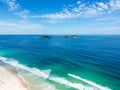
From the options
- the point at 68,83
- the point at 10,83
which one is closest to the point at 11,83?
the point at 10,83

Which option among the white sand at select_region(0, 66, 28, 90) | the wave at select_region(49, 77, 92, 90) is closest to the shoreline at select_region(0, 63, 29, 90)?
the white sand at select_region(0, 66, 28, 90)

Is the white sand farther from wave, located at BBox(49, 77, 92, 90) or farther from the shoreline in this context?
wave, located at BBox(49, 77, 92, 90)

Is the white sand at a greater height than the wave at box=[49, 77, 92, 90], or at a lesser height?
greater

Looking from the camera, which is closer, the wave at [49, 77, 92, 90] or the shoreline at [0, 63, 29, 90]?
the shoreline at [0, 63, 29, 90]

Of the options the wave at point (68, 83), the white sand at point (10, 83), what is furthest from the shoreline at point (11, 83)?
the wave at point (68, 83)

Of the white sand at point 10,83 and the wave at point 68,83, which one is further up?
the white sand at point 10,83

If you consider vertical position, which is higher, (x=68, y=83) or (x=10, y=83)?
(x=10, y=83)

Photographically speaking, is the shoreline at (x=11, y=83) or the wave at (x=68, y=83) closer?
the shoreline at (x=11, y=83)

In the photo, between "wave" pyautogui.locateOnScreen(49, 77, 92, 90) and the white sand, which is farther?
"wave" pyautogui.locateOnScreen(49, 77, 92, 90)

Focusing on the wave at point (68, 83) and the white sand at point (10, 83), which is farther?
the wave at point (68, 83)

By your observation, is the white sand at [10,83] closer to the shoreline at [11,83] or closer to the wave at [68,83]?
the shoreline at [11,83]

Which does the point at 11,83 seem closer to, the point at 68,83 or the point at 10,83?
the point at 10,83
